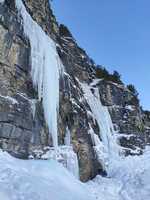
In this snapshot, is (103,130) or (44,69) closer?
(44,69)

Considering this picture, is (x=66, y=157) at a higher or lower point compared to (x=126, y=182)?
higher

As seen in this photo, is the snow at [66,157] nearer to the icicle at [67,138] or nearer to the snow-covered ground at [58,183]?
the icicle at [67,138]

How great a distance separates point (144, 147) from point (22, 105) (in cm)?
1161

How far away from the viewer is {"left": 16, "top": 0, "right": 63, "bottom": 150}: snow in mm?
12320

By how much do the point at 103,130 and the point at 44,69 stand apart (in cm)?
651

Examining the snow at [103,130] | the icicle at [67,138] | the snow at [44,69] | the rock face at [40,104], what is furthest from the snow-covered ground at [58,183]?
the snow at [44,69]

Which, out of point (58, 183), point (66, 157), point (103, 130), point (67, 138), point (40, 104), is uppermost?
point (40, 104)

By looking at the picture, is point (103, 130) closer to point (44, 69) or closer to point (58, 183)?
point (44, 69)

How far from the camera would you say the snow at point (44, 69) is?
1232 cm

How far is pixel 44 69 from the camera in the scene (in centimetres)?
1312

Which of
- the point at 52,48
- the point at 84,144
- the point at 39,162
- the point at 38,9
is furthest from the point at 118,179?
the point at 38,9

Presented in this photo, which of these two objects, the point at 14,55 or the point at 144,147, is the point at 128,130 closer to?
the point at 144,147

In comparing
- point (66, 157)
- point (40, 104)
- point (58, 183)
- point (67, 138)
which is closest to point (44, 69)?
point (40, 104)

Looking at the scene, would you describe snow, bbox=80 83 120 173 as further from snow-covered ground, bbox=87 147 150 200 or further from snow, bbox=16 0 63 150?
snow, bbox=16 0 63 150
